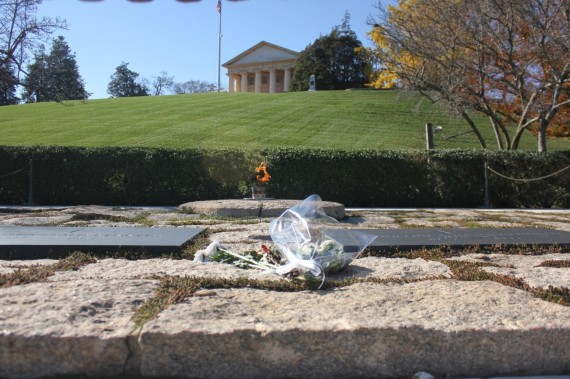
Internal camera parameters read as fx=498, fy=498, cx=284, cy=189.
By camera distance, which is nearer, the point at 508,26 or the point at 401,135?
the point at 508,26

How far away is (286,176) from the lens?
1411cm

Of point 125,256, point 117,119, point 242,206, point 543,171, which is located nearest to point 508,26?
point 543,171

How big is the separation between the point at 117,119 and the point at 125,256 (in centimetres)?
3338

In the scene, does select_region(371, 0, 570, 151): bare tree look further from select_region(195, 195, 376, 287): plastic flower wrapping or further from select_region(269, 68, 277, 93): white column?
select_region(269, 68, 277, 93): white column

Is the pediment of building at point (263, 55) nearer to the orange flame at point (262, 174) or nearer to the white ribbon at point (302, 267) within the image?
the orange flame at point (262, 174)

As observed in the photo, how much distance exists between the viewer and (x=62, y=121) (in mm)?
35281

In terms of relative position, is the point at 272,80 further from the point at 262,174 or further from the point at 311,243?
the point at 311,243

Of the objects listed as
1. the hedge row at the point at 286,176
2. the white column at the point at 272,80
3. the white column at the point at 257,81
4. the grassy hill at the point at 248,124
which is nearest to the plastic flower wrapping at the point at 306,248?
the hedge row at the point at 286,176

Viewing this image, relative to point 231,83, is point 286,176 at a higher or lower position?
lower

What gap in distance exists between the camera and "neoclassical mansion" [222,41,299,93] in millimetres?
74562

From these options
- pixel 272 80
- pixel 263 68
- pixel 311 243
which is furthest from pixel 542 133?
pixel 263 68

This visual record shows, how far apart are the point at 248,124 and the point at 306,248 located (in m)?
29.8

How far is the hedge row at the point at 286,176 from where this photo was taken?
46.0ft

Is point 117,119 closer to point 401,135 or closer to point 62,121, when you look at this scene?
point 62,121
